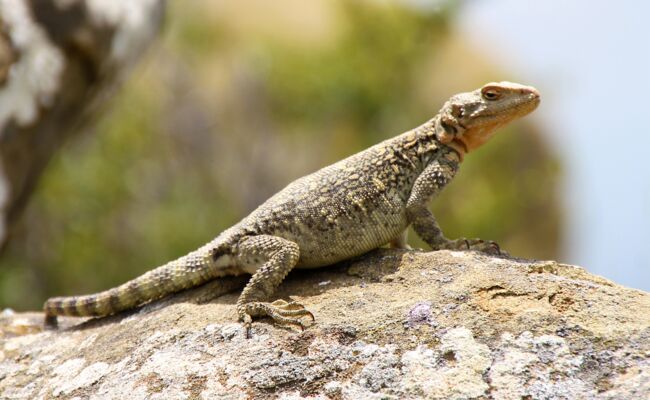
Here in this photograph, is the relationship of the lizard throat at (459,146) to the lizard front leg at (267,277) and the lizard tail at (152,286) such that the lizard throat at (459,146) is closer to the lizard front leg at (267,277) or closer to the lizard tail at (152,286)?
the lizard front leg at (267,277)

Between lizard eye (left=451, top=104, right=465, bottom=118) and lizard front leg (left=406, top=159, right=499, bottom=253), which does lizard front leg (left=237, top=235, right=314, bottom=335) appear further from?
lizard eye (left=451, top=104, right=465, bottom=118)

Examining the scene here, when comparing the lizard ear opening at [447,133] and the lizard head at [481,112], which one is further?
the lizard ear opening at [447,133]

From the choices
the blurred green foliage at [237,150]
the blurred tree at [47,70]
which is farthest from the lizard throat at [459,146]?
the blurred green foliage at [237,150]

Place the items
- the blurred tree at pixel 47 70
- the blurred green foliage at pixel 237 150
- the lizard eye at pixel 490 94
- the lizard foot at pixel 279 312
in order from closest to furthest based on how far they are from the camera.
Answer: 1. the lizard foot at pixel 279 312
2. the lizard eye at pixel 490 94
3. the blurred tree at pixel 47 70
4. the blurred green foliage at pixel 237 150

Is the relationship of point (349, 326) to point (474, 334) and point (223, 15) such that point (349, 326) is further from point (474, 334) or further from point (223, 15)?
point (223, 15)

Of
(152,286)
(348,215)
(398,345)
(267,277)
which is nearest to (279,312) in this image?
(267,277)

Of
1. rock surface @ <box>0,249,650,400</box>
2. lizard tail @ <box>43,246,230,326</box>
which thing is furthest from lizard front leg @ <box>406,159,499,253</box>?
lizard tail @ <box>43,246,230,326</box>

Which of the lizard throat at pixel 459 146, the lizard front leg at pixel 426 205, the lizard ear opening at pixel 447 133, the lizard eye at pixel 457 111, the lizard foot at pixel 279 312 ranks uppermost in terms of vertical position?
the lizard eye at pixel 457 111
